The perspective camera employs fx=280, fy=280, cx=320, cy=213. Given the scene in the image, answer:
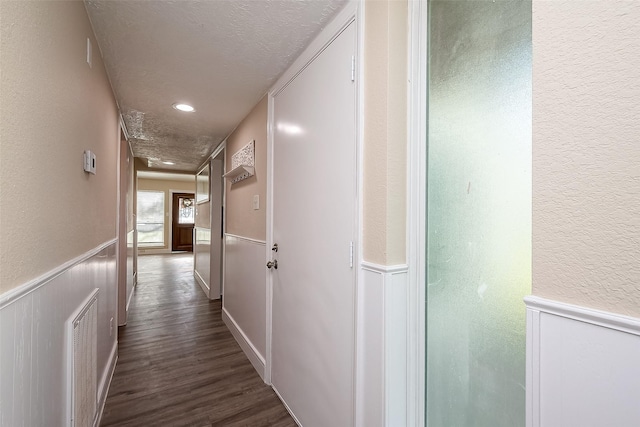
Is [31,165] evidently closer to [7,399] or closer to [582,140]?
[7,399]

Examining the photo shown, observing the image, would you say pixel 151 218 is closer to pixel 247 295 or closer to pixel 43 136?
pixel 247 295

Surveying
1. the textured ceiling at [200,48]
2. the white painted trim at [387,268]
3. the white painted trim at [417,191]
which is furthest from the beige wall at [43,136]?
the white painted trim at [417,191]

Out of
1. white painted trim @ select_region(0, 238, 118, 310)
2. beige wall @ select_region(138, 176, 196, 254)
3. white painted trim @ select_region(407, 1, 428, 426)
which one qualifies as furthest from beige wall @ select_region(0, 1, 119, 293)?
beige wall @ select_region(138, 176, 196, 254)

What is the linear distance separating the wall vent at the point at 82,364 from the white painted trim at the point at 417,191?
1.33 m

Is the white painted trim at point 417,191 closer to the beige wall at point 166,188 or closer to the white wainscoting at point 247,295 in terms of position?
the white wainscoting at point 247,295

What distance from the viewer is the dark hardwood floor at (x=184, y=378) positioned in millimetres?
1783

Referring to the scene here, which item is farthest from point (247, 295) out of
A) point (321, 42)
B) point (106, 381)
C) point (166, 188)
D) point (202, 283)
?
point (166, 188)

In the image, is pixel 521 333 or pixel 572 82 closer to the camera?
pixel 572 82

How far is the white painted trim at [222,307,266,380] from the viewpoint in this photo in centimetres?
225

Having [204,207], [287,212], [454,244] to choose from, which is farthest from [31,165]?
[204,207]

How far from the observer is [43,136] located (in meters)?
0.88

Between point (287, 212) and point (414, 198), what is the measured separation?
0.96 metres

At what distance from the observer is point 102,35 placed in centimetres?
151

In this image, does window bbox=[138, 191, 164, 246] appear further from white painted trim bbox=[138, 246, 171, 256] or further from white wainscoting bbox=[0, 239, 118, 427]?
white wainscoting bbox=[0, 239, 118, 427]
